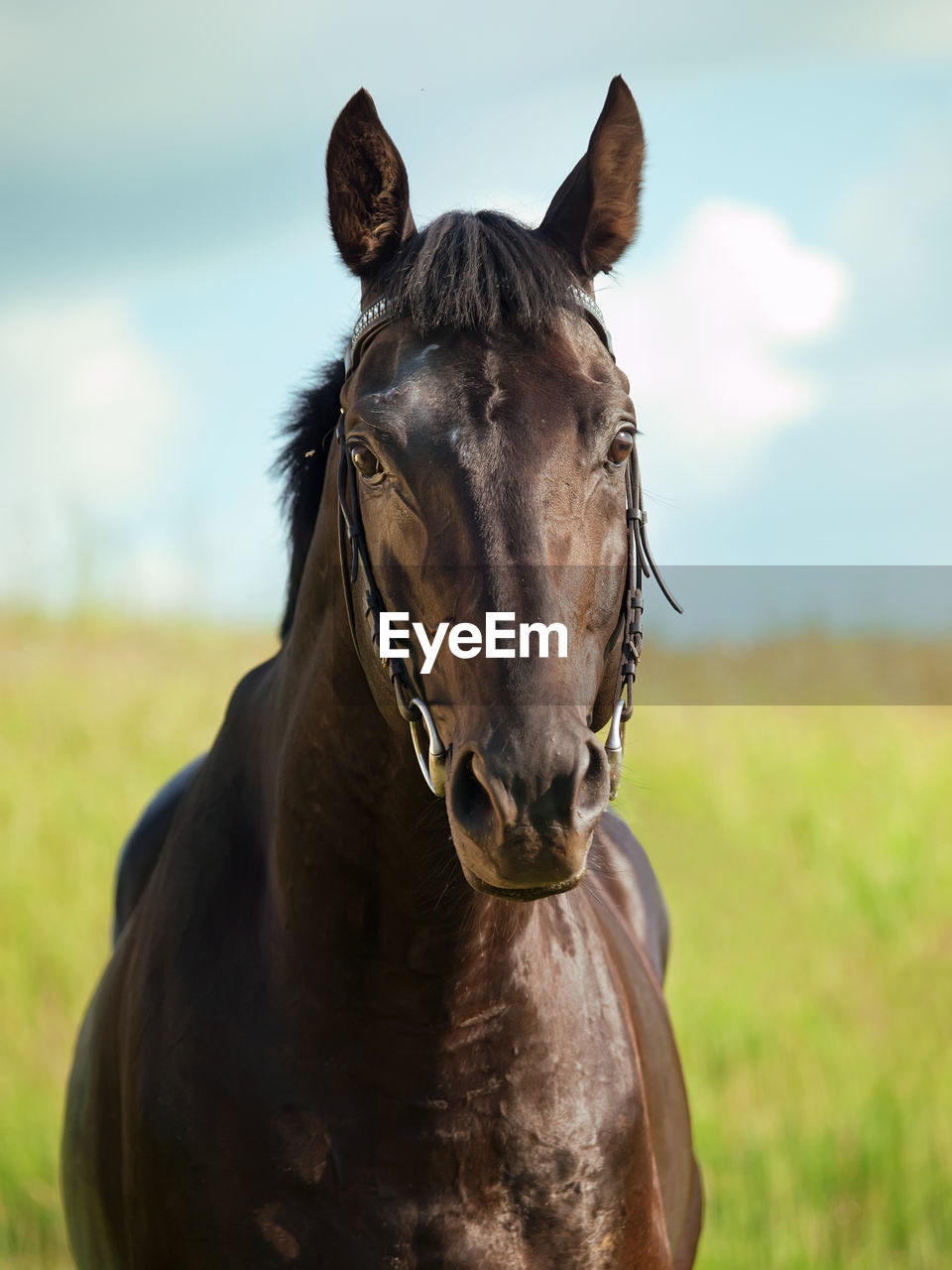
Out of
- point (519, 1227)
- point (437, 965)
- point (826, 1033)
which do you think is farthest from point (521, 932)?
point (826, 1033)

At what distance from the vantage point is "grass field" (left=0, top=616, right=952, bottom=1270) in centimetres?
719

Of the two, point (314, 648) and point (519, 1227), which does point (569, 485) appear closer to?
point (314, 648)

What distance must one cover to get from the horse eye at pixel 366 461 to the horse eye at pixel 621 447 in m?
0.45

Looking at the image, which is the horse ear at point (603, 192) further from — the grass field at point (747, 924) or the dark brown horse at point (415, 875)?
the grass field at point (747, 924)

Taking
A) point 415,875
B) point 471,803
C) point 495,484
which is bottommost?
point 415,875

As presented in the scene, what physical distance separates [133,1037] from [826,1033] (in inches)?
289

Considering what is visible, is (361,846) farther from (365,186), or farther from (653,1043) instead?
(365,186)

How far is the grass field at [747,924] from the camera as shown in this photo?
719cm

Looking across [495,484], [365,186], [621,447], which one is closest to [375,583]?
[495,484]

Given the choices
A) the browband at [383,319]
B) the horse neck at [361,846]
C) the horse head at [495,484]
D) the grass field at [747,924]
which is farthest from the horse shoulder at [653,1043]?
the grass field at [747,924]

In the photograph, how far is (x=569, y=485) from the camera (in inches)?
86.7

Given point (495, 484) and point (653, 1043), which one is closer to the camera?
point (495, 484)

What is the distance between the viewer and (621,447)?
2381 mm

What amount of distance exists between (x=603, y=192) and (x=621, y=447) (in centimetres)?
72
